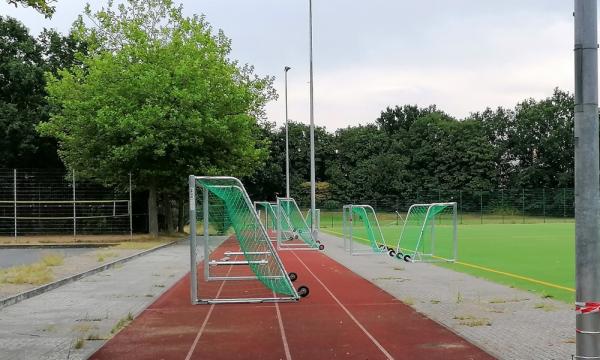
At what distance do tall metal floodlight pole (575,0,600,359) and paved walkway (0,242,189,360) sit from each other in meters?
5.22

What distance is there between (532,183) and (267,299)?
2693 inches

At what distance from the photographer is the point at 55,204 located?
105 feet

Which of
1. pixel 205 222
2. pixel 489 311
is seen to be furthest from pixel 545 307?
pixel 205 222

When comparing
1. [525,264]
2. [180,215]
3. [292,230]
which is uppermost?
[180,215]

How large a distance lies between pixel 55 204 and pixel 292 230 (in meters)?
12.3

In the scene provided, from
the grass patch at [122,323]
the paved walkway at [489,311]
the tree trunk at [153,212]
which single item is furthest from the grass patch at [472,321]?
the tree trunk at [153,212]

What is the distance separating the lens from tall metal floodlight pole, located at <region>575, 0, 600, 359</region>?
194 inches

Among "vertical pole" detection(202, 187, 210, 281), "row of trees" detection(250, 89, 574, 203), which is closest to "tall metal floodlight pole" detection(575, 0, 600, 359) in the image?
"vertical pole" detection(202, 187, 210, 281)

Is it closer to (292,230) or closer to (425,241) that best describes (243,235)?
(292,230)

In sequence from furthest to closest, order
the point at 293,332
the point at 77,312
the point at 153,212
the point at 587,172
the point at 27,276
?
the point at 153,212, the point at 27,276, the point at 77,312, the point at 293,332, the point at 587,172

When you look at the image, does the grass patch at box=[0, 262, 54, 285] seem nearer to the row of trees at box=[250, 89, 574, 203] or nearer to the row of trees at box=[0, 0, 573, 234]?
the row of trees at box=[0, 0, 573, 234]

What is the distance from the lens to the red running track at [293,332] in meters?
7.30

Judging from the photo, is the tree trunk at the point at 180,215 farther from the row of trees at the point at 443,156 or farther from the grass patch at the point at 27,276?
the row of trees at the point at 443,156

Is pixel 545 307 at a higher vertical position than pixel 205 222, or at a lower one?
lower
